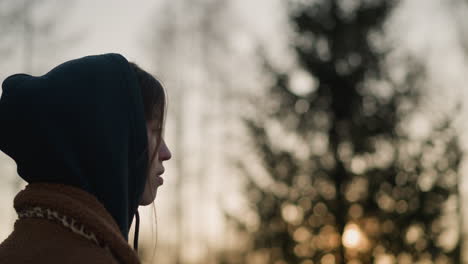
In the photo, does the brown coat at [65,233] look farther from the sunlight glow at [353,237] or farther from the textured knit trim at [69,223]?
the sunlight glow at [353,237]

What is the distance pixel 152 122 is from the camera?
2500 mm

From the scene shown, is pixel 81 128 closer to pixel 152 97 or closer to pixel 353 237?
pixel 152 97

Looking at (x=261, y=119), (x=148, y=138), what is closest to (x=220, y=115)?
(x=261, y=119)

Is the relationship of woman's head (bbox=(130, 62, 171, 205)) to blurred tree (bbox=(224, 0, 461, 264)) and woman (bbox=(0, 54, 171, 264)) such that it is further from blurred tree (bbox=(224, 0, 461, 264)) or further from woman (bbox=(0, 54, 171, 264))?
blurred tree (bbox=(224, 0, 461, 264))

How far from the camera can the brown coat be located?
2.12 meters

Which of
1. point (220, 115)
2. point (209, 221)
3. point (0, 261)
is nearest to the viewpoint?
point (0, 261)

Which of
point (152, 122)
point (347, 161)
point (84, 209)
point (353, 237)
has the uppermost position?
point (152, 122)

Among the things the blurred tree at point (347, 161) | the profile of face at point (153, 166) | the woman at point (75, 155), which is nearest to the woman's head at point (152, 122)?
the profile of face at point (153, 166)

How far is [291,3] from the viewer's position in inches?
895

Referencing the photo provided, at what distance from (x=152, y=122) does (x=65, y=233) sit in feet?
1.69

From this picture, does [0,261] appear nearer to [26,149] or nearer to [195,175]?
[26,149]

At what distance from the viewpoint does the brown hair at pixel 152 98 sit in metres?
2.47

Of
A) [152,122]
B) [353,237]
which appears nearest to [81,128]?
[152,122]

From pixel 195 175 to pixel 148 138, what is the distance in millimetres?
24791
